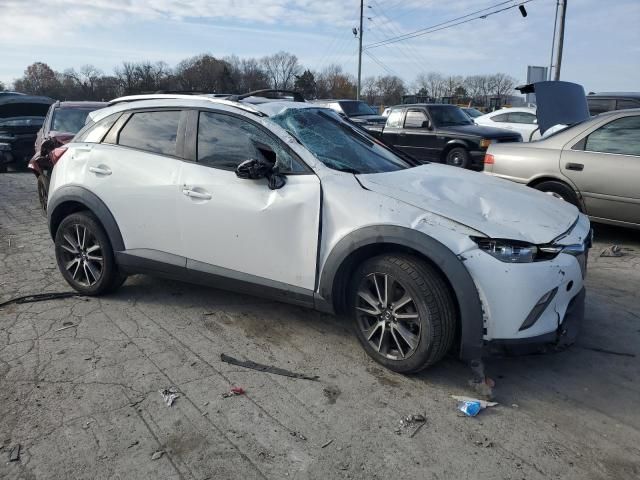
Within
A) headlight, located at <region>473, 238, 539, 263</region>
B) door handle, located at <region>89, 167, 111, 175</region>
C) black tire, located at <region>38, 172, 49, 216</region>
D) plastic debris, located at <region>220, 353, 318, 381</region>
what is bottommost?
plastic debris, located at <region>220, 353, 318, 381</region>

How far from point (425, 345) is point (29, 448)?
217 cm

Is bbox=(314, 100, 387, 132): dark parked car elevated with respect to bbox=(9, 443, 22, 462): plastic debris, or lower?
elevated

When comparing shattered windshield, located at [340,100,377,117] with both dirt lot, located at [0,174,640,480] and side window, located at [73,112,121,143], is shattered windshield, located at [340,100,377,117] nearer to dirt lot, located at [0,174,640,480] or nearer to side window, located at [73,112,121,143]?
side window, located at [73,112,121,143]

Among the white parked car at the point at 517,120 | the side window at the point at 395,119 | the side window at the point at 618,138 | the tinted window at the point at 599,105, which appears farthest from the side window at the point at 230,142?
the white parked car at the point at 517,120

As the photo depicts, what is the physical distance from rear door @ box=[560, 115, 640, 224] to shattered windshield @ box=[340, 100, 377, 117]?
10.4 m

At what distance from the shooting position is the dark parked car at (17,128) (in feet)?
44.2

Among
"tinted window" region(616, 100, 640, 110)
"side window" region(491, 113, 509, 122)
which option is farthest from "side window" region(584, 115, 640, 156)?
"side window" region(491, 113, 509, 122)

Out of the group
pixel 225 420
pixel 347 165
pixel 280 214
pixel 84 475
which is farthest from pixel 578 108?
pixel 84 475

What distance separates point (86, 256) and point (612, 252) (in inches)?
219

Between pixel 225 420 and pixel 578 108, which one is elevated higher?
pixel 578 108

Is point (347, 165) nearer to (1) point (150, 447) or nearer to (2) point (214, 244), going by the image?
(2) point (214, 244)

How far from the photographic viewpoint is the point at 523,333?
116 inches

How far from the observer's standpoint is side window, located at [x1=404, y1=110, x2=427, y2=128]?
12320mm

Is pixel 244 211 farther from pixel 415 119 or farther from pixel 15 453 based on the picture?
pixel 415 119
